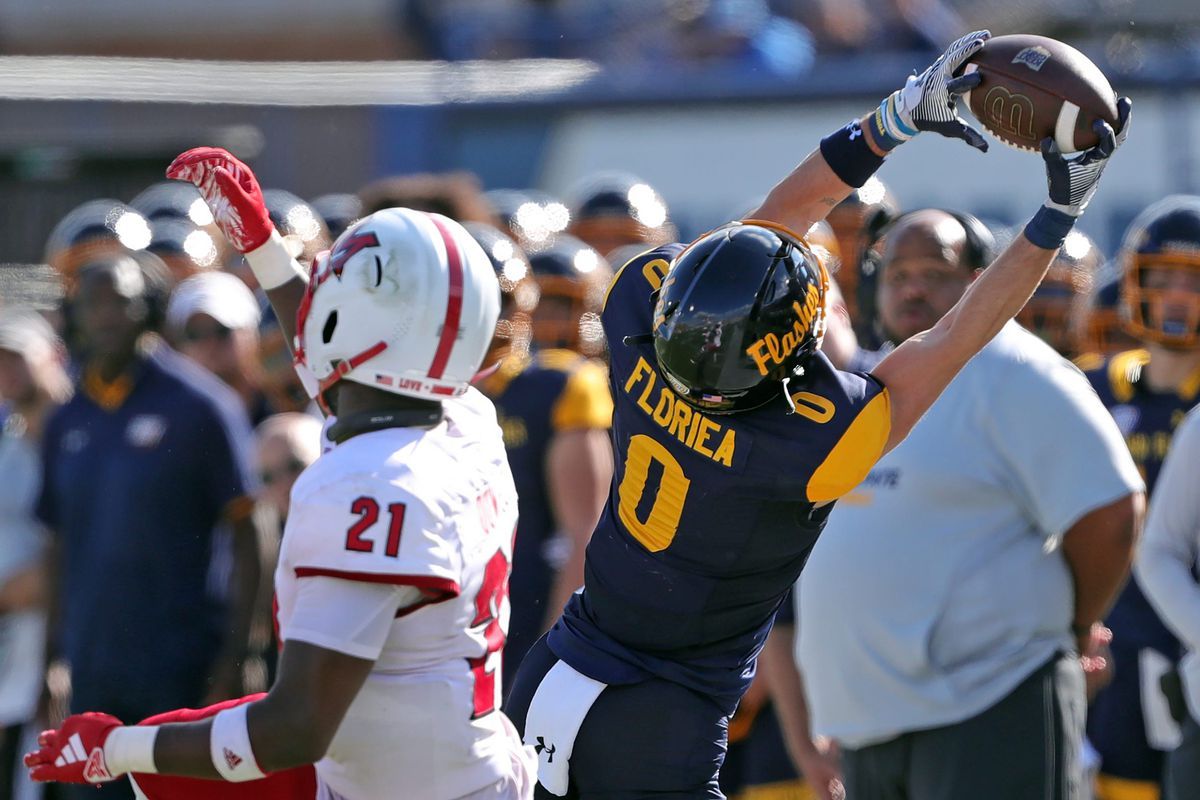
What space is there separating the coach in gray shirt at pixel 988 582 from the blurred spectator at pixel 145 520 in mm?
2417

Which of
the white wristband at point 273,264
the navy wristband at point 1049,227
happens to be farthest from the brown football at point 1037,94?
the white wristband at point 273,264

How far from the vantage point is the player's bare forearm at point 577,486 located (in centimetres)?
602

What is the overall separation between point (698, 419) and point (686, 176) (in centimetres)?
949

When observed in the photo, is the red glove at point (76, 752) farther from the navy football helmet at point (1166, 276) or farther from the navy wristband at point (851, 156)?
the navy football helmet at point (1166, 276)

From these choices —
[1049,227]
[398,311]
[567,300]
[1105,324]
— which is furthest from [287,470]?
[1105,324]

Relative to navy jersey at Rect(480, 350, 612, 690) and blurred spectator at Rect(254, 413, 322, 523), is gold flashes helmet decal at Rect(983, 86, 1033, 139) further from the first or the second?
blurred spectator at Rect(254, 413, 322, 523)

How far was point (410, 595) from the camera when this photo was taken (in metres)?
3.22

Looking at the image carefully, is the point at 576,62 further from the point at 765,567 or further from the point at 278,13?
the point at 765,567

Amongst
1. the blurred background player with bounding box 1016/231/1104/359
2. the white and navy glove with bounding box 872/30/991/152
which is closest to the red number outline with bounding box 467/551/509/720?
the white and navy glove with bounding box 872/30/991/152

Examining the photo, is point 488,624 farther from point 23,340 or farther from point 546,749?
point 23,340

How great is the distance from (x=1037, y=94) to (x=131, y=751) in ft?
6.77

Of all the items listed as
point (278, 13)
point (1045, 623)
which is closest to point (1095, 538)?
point (1045, 623)

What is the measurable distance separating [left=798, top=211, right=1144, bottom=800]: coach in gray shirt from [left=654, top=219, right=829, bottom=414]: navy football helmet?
1219 millimetres

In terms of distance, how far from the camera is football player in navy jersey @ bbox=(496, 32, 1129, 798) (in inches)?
136
